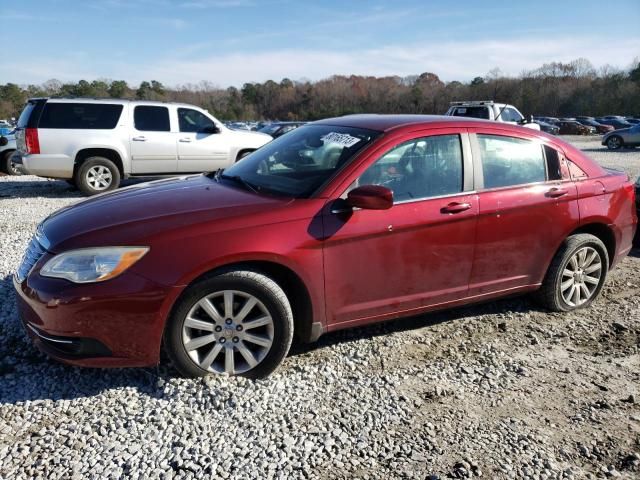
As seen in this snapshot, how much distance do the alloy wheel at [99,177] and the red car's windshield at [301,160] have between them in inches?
269

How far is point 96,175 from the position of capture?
33.5 ft

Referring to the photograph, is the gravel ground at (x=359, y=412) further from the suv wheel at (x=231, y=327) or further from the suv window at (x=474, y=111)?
the suv window at (x=474, y=111)

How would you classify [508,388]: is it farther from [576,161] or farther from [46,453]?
[46,453]

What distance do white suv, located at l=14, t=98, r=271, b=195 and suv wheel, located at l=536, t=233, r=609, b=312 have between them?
324 inches

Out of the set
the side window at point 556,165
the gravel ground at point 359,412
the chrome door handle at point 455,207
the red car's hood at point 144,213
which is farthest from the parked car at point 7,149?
the side window at point 556,165

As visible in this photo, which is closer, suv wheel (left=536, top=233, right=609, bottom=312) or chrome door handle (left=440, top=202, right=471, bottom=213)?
chrome door handle (left=440, top=202, right=471, bottom=213)

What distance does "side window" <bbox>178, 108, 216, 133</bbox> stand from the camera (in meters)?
11.0

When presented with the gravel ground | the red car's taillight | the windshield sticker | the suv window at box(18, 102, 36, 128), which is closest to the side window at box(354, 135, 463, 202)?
the windshield sticker

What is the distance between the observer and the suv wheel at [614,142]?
2564 centimetres

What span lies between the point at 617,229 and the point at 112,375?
414 centimetres

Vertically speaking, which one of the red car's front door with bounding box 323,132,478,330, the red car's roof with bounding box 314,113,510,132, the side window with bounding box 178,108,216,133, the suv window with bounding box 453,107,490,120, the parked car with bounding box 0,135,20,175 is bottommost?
the red car's front door with bounding box 323,132,478,330

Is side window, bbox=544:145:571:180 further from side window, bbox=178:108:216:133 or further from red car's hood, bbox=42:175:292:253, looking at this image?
side window, bbox=178:108:216:133

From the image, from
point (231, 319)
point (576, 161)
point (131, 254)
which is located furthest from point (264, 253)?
point (576, 161)

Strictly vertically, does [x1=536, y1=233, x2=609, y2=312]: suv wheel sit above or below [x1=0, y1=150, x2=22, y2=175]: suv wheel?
below
